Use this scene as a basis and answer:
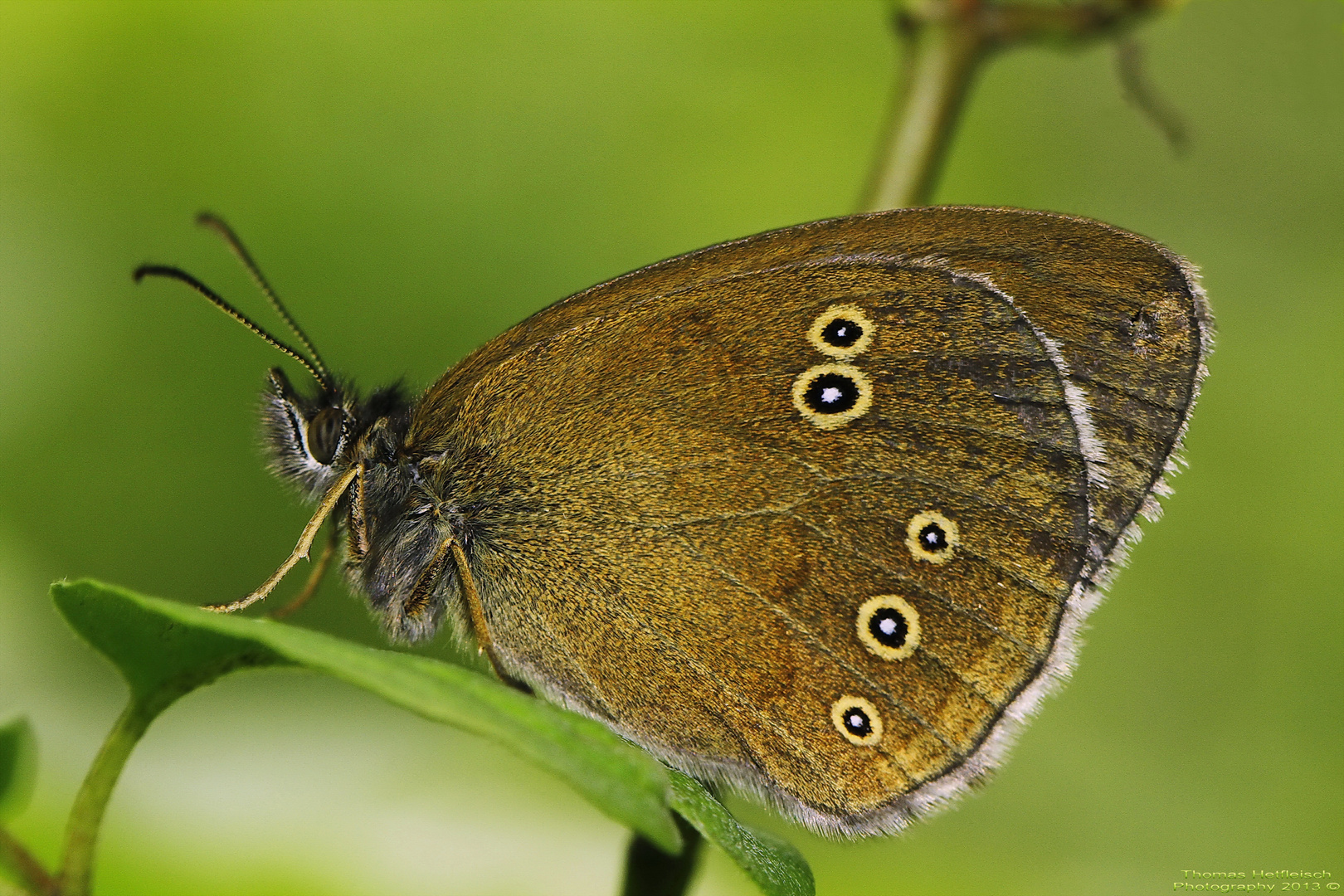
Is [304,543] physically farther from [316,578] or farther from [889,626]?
[889,626]

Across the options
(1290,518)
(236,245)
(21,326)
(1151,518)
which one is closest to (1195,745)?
(1290,518)

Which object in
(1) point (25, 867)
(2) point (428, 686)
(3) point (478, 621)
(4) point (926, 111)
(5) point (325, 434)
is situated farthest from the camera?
(5) point (325, 434)

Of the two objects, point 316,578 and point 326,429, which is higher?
point 326,429

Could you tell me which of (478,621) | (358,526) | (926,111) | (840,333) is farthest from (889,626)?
(358,526)

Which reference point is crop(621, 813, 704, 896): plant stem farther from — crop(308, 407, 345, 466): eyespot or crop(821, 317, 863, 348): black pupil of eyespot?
crop(308, 407, 345, 466): eyespot

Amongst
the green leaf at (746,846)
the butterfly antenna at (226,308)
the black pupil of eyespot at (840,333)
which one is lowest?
the green leaf at (746,846)

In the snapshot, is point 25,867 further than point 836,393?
No

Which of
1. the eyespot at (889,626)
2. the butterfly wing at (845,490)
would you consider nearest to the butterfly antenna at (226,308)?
the butterfly wing at (845,490)

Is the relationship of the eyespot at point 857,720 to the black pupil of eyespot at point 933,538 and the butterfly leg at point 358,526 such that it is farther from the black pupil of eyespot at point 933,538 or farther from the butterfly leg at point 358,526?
the butterfly leg at point 358,526
